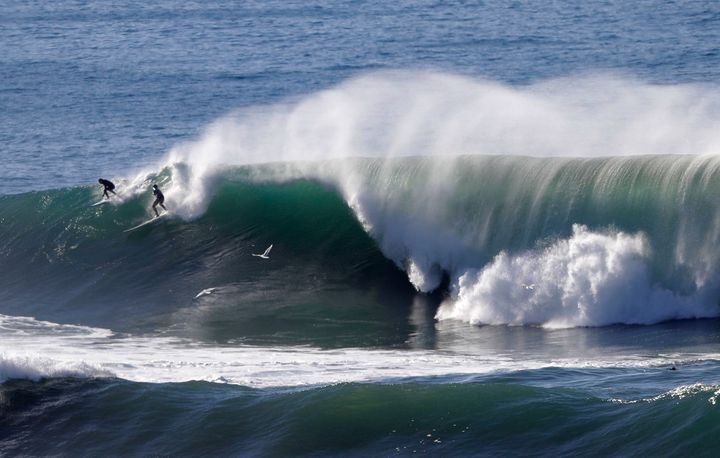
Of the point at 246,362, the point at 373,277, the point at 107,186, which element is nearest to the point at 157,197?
the point at 107,186

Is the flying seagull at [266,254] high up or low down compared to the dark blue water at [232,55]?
down

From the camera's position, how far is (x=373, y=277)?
79.9 ft

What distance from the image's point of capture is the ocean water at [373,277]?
53.0ft

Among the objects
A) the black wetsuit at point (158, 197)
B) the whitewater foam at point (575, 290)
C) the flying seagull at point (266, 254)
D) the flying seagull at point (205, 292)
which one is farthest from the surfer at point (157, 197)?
the whitewater foam at point (575, 290)

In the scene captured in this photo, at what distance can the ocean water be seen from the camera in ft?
53.0

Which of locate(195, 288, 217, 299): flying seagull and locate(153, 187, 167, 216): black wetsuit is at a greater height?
locate(153, 187, 167, 216): black wetsuit

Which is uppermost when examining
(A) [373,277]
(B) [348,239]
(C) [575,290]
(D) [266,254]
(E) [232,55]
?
(E) [232,55]

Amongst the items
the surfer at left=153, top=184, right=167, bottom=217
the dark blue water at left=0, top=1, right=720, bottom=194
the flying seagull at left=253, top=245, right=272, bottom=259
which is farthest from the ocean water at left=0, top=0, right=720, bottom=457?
the dark blue water at left=0, top=1, right=720, bottom=194

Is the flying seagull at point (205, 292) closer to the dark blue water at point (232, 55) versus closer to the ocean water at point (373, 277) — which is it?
the ocean water at point (373, 277)

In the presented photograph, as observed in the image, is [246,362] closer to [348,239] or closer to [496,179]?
[348,239]

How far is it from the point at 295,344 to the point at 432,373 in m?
3.67

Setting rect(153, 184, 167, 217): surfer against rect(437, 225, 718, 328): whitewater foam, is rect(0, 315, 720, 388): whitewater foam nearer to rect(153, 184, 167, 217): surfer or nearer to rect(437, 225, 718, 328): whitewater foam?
rect(437, 225, 718, 328): whitewater foam

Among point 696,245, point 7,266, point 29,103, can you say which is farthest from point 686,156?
point 29,103

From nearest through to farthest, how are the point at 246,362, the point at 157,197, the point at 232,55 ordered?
the point at 246,362 → the point at 157,197 → the point at 232,55
